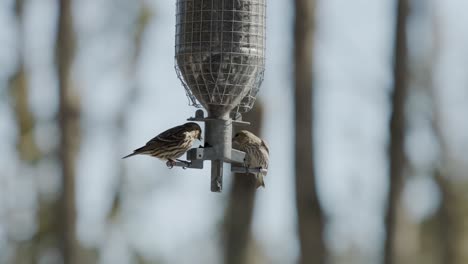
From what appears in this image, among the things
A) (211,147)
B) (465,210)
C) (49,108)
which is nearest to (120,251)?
(49,108)

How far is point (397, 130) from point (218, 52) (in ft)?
15.6

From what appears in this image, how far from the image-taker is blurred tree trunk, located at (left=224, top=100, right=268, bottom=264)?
1423 centimetres

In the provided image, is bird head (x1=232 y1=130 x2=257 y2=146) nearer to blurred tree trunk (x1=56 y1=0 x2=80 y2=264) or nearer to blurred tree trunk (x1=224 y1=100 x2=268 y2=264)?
blurred tree trunk (x1=224 y1=100 x2=268 y2=264)

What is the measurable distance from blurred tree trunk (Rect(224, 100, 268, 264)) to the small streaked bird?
4324 mm

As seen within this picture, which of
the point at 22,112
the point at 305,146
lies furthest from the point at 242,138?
the point at 22,112

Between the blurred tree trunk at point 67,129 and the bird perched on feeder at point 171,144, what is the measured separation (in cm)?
641

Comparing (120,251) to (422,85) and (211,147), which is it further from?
(211,147)

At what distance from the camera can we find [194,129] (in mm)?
9352

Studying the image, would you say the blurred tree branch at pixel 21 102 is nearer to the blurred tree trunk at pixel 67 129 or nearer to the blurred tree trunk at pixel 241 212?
the blurred tree trunk at pixel 67 129

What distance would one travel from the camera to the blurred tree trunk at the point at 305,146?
13766 millimetres

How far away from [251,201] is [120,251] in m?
Answer: 4.41

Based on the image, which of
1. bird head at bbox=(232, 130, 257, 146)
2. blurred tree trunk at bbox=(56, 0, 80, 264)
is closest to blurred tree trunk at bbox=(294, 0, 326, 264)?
blurred tree trunk at bbox=(56, 0, 80, 264)

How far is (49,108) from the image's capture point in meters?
16.4

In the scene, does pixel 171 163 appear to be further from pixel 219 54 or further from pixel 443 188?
pixel 443 188
